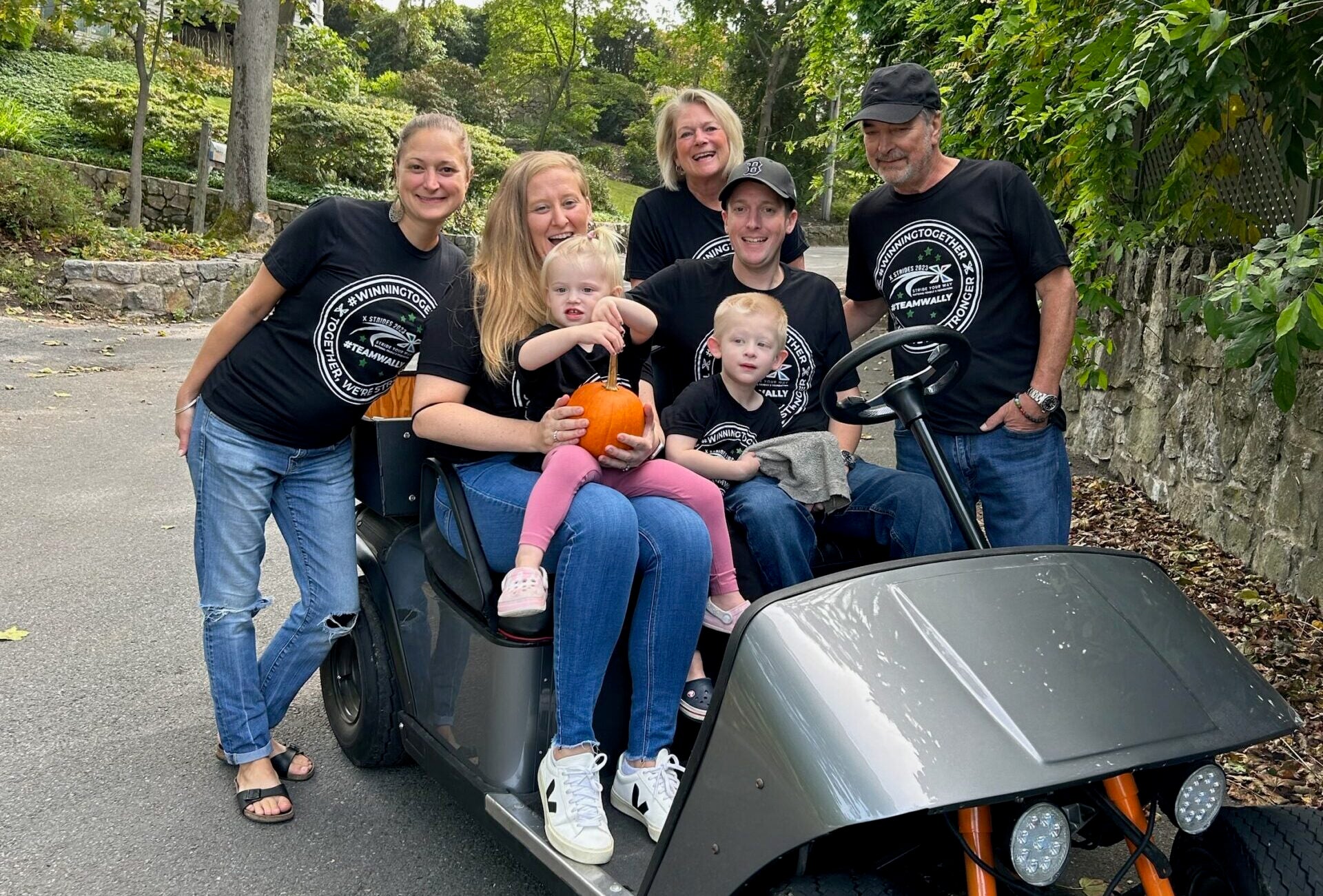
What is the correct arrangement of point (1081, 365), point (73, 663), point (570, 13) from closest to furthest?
1. point (73, 663)
2. point (1081, 365)
3. point (570, 13)

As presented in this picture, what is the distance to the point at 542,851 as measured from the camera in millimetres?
2420

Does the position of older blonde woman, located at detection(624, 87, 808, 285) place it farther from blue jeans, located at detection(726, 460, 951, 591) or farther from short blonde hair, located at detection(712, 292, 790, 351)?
blue jeans, located at detection(726, 460, 951, 591)

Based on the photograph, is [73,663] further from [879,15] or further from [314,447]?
[879,15]

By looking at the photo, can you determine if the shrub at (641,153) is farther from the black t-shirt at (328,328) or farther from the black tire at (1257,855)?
the black tire at (1257,855)

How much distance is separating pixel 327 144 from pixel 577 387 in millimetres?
16057

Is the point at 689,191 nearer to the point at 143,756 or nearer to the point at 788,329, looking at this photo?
the point at 788,329

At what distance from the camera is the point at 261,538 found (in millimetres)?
3309

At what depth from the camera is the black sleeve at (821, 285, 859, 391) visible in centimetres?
323

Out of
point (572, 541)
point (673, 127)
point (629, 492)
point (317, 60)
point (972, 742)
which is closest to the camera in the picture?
point (972, 742)

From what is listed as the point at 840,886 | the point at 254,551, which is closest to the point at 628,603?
the point at 840,886

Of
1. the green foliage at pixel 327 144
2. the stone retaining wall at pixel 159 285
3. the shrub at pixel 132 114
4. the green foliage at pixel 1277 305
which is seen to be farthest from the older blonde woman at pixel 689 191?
the shrub at pixel 132 114

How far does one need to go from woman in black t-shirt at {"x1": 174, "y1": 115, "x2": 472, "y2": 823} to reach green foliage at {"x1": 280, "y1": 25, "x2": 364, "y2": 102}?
20021mm

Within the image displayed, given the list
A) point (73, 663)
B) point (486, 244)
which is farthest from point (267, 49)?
point (486, 244)

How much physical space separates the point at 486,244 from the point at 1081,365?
109 inches
